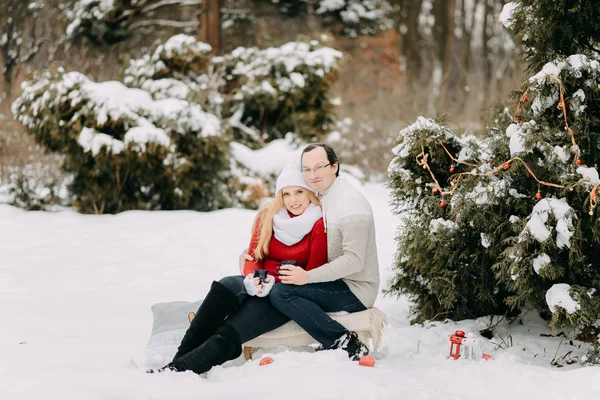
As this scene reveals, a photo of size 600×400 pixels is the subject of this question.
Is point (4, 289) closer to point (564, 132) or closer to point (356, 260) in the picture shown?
point (356, 260)

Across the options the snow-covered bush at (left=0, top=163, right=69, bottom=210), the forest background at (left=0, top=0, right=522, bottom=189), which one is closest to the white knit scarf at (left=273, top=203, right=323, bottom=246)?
the forest background at (left=0, top=0, right=522, bottom=189)

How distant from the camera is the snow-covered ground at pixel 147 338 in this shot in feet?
9.60

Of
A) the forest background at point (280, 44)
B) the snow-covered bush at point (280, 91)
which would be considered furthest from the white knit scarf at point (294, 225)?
the snow-covered bush at point (280, 91)

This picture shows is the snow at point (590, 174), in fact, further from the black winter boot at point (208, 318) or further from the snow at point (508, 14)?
the black winter boot at point (208, 318)

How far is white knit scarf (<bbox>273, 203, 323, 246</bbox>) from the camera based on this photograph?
3.63 metres

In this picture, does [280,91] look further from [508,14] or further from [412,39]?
[412,39]

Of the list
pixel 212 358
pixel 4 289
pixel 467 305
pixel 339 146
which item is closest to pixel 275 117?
pixel 339 146

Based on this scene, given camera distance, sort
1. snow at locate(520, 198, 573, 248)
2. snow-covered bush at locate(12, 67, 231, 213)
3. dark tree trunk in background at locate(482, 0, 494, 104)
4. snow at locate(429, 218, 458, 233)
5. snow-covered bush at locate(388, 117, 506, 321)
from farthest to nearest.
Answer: dark tree trunk in background at locate(482, 0, 494, 104), snow-covered bush at locate(12, 67, 231, 213), snow at locate(429, 218, 458, 233), snow-covered bush at locate(388, 117, 506, 321), snow at locate(520, 198, 573, 248)

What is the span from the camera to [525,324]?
161 inches

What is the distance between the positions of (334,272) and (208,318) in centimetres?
71

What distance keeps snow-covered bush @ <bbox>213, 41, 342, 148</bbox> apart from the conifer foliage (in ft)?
20.5

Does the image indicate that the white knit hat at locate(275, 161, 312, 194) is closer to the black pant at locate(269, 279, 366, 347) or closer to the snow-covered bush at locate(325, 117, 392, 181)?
the black pant at locate(269, 279, 366, 347)

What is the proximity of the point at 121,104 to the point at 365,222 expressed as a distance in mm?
5006

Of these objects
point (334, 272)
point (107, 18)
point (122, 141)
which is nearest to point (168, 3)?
point (107, 18)
